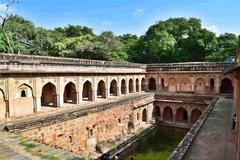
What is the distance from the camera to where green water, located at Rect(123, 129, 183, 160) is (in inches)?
677

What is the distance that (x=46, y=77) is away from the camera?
53.7 feet

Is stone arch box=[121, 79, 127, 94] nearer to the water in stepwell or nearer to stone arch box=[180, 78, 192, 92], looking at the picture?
the water in stepwell

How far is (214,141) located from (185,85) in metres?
17.2

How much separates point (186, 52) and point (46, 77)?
85.3ft

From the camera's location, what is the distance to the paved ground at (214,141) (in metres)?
9.60

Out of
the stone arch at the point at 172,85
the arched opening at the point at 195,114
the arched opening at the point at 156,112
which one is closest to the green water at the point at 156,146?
the arched opening at the point at 195,114

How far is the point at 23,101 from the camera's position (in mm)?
14875

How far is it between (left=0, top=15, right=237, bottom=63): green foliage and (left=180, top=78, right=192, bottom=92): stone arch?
27.7ft

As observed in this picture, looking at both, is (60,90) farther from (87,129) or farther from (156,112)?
(156,112)

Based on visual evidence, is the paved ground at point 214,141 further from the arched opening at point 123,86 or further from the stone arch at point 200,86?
the arched opening at point 123,86

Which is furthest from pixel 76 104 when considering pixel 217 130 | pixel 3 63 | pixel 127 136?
pixel 217 130

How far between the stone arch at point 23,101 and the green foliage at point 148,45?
58.8 feet

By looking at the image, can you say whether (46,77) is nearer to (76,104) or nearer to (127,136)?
(76,104)

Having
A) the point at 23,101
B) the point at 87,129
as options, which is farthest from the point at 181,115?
the point at 23,101
